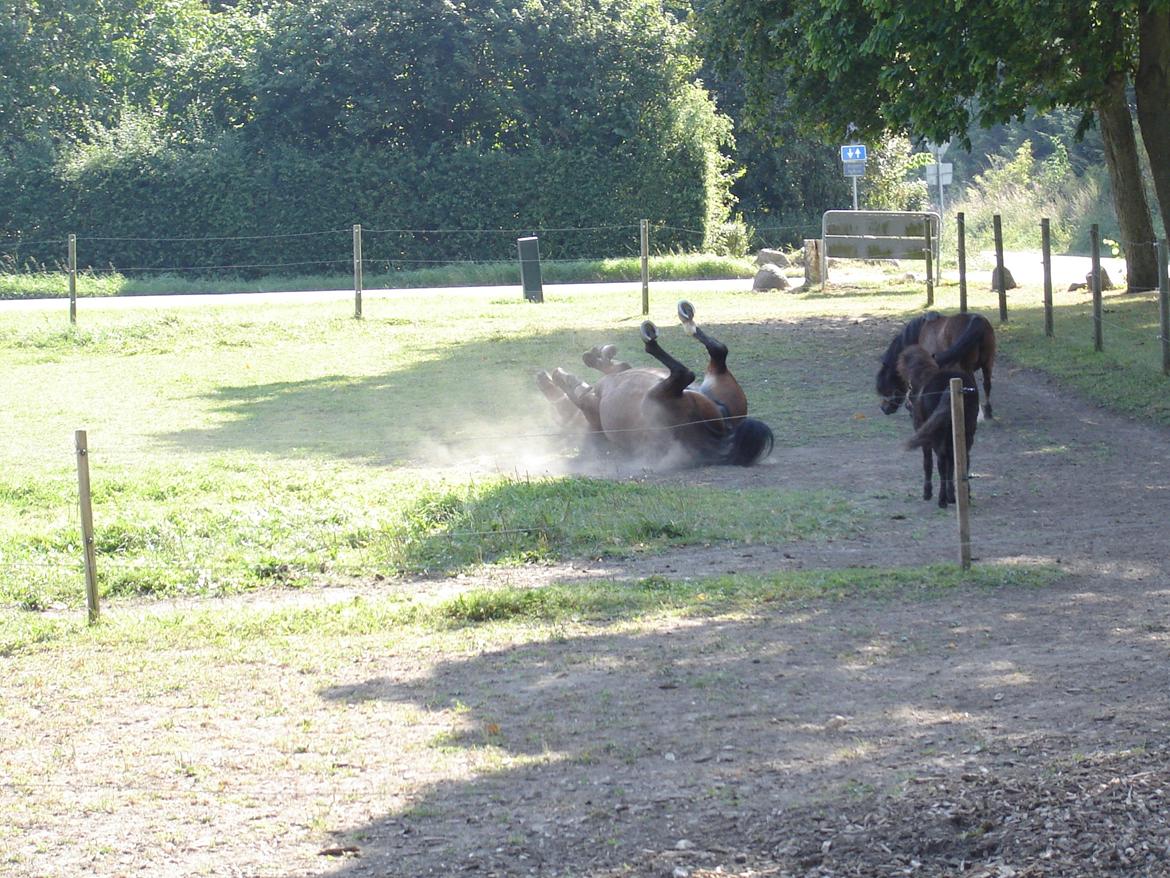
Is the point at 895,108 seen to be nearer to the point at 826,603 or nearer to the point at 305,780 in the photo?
the point at 826,603

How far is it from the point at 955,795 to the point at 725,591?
3.34 metres

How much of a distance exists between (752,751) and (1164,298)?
1143cm

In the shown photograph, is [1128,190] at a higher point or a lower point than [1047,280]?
higher

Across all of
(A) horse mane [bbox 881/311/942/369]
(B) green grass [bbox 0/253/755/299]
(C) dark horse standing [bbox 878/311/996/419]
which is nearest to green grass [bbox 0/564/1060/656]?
(C) dark horse standing [bbox 878/311/996/419]

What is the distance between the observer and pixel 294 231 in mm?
38125

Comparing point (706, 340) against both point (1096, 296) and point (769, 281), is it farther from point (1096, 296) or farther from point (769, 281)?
point (769, 281)

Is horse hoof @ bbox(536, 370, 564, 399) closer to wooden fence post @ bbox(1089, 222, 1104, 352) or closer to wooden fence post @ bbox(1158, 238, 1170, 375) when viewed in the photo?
wooden fence post @ bbox(1158, 238, 1170, 375)

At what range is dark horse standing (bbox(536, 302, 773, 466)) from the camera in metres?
11.9

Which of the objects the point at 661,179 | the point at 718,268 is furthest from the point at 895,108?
the point at 661,179

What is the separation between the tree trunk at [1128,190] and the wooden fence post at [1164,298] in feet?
18.8

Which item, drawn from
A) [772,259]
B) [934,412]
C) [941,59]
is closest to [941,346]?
[934,412]

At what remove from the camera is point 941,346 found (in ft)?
40.0

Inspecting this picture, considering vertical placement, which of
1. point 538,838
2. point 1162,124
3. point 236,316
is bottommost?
point 538,838

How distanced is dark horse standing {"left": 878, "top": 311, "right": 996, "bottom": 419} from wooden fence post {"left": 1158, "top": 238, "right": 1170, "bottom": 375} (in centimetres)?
305
